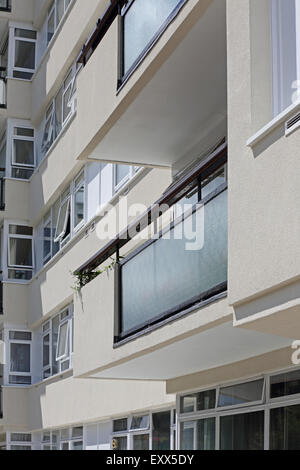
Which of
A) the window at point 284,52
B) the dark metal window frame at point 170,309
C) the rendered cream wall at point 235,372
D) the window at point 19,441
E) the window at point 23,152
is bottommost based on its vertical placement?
the window at point 19,441

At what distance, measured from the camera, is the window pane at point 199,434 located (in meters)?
13.6

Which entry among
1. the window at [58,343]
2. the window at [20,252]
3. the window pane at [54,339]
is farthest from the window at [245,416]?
the window at [20,252]

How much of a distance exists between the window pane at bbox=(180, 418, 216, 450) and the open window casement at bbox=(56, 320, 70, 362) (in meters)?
8.10

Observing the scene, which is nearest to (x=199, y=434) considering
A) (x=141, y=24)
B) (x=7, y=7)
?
(x=141, y=24)

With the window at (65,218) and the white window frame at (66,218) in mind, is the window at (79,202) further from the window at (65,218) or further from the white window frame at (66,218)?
the white window frame at (66,218)

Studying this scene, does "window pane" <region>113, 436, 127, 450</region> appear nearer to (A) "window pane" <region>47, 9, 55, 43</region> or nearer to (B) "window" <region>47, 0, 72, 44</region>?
(B) "window" <region>47, 0, 72, 44</region>

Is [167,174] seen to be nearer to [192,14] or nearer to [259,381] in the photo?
[259,381]

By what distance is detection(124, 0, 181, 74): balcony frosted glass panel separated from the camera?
11258 millimetres

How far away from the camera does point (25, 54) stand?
2797 cm

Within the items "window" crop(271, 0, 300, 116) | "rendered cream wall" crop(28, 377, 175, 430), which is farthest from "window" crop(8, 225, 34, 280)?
"window" crop(271, 0, 300, 116)

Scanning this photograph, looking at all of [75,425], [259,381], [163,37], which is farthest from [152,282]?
[75,425]

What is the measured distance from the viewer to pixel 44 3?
85.7ft

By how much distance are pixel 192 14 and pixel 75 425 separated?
44.4ft

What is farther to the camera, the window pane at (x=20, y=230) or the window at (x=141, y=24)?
the window pane at (x=20, y=230)
